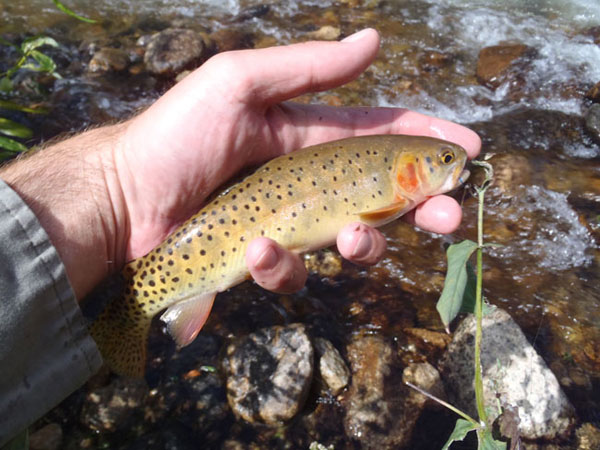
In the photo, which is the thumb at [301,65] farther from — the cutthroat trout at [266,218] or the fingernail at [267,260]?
the fingernail at [267,260]

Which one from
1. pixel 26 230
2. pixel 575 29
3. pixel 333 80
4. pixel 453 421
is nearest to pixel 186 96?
pixel 333 80

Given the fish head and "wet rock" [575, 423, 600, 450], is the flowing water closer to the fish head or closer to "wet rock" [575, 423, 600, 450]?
"wet rock" [575, 423, 600, 450]

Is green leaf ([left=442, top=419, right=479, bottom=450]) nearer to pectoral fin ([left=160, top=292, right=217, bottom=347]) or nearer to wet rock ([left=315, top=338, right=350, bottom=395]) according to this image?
pectoral fin ([left=160, top=292, right=217, bottom=347])

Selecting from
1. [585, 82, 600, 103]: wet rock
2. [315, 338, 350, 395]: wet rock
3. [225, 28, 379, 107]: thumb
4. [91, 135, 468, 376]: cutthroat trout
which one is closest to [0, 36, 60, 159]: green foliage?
[91, 135, 468, 376]: cutthroat trout

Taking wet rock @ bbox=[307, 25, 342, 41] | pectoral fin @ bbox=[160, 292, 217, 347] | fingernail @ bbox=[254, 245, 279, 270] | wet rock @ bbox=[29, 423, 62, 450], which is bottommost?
wet rock @ bbox=[29, 423, 62, 450]

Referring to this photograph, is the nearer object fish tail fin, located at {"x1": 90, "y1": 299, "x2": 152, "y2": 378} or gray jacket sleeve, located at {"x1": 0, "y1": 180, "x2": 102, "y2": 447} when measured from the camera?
gray jacket sleeve, located at {"x1": 0, "y1": 180, "x2": 102, "y2": 447}

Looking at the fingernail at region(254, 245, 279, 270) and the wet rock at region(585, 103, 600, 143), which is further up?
the fingernail at region(254, 245, 279, 270)

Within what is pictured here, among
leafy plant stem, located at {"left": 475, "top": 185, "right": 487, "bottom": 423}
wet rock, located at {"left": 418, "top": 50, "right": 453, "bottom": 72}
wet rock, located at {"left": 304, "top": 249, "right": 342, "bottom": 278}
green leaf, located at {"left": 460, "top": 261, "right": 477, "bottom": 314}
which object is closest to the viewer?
leafy plant stem, located at {"left": 475, "top": 185, "right": 487, "bottom": 423}


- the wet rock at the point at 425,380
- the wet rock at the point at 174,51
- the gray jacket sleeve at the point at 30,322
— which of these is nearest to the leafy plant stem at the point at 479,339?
the wet rock at the point at 425,380

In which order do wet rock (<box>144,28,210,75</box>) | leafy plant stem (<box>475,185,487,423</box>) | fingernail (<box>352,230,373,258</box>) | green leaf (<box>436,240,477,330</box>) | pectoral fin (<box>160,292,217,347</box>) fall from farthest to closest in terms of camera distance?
wet rock (<box>144,28,210,75</box>)
pectoral fin (<box>160,292,217,347</box>)
fingernail (<box>352,230,373,258</box>)
green leaf (<box>436,240,477,330</box>)
leafy plant stem (<box>475,185,487,423</box>)
